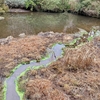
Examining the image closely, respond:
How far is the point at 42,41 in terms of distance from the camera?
347 inches

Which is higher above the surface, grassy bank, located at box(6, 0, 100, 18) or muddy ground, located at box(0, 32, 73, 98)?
grassy bank, located at box(6, 0, 100, 18)

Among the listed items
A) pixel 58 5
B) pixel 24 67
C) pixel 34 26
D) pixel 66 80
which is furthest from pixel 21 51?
pixel 58 5

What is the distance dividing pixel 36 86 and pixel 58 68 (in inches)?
51.3

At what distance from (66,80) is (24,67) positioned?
5.65ft

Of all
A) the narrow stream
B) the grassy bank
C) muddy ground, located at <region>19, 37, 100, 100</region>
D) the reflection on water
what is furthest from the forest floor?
the grassy bank

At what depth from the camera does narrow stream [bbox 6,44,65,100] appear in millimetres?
4934

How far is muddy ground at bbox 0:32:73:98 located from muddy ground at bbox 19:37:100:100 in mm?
849

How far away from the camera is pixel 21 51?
24.7 feet

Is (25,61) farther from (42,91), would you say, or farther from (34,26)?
(34,26)

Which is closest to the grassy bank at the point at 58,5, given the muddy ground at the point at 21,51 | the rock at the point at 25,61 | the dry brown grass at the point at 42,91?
the muddy ground at the point at 21,51

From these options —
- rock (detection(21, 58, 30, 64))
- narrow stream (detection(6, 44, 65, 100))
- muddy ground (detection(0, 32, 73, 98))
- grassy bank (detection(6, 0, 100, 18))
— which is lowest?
narrow stream (detection(6, 44, 65, 100))

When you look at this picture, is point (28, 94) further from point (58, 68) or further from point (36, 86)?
point (58, 68)

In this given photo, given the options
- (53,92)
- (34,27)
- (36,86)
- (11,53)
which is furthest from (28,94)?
(34,27)

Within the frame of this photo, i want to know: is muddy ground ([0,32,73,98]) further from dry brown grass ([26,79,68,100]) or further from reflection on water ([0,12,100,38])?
reflection on water ([0,12,100,38])
